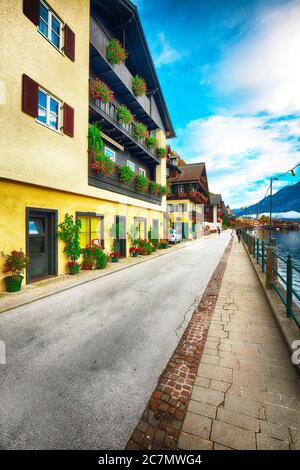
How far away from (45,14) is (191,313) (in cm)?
1141

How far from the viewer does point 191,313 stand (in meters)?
5.05

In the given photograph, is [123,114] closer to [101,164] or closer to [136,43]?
[101,164]

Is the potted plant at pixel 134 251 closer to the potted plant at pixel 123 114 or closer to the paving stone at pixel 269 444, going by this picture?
the potted plant at pixel 123 114

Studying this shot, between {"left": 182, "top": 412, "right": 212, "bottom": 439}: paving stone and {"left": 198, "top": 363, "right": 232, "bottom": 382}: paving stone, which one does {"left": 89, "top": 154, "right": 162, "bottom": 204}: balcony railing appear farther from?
{"left": 182, "top": 412, "right": 212, "bottom": 439}: paving stone

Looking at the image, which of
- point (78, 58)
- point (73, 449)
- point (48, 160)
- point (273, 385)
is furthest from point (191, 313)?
point (78, 58)

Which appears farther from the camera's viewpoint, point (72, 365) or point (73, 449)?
point (72, 365)

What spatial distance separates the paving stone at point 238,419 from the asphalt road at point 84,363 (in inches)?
34.2

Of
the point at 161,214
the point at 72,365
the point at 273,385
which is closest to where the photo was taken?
the point at 273,385

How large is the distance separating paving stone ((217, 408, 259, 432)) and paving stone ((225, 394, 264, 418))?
0.05 meters

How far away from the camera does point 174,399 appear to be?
2527mm

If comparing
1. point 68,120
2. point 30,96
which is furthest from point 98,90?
point 30,96
